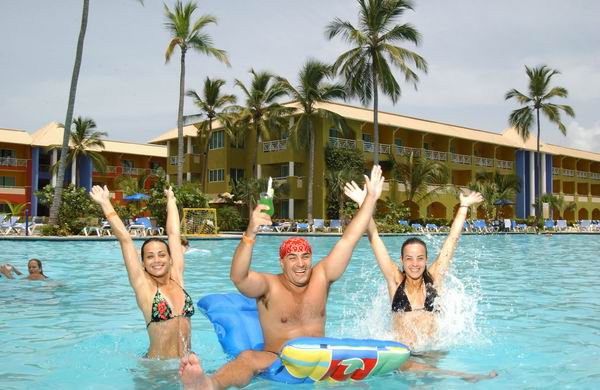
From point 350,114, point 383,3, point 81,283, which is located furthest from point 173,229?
point 350,114

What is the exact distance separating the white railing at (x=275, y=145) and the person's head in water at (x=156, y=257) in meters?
34.4

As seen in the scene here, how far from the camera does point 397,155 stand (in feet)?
135

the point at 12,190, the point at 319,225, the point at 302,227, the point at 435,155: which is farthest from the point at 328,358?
the point at 12,190

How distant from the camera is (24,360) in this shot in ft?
18.6

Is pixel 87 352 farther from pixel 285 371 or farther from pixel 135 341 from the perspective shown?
pixel 285 371

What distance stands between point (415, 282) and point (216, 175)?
38821mm

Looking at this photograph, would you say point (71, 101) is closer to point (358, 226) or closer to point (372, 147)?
point (372, 147)

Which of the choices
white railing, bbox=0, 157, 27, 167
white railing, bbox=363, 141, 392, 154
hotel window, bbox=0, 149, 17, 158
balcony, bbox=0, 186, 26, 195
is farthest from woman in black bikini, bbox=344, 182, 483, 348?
hotel window, bbox=0, 149, 17, 158

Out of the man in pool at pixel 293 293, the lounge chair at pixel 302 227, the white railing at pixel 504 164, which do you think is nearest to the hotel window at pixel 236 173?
the lounge chair at pixel 302 227

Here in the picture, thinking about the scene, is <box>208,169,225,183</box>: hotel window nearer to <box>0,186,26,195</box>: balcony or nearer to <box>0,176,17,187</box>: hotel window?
<box>0,186,26,195</box>: balcony

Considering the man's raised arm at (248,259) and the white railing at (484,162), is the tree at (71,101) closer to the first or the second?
the man's raised arm at (248,259)

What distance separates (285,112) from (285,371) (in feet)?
110

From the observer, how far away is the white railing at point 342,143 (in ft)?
125

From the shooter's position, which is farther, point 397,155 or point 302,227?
point 397,155
